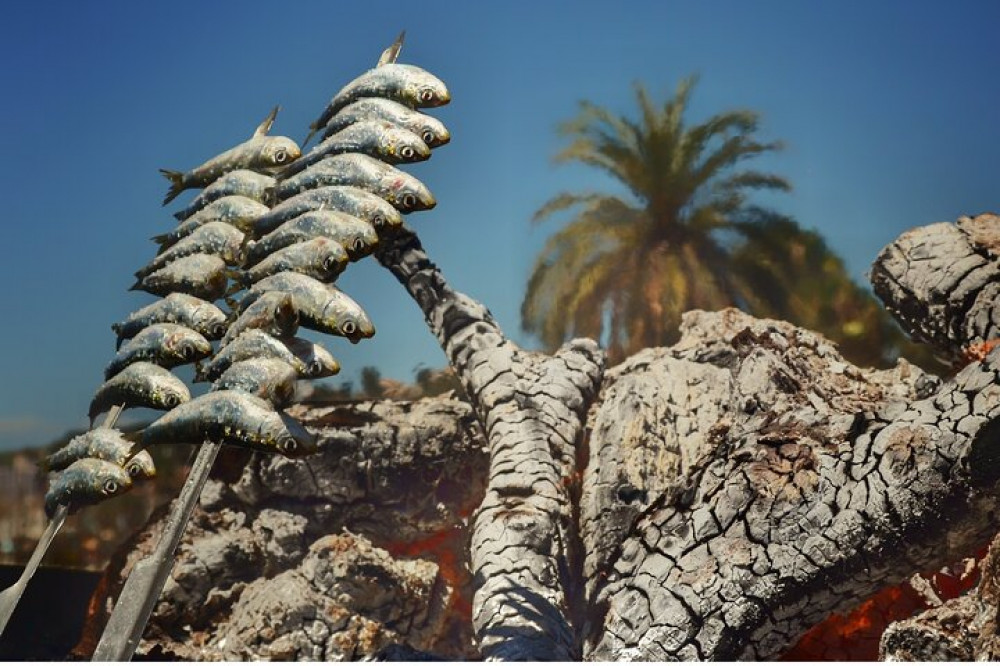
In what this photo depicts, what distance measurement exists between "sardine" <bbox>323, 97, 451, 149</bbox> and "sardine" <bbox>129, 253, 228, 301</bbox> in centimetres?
47

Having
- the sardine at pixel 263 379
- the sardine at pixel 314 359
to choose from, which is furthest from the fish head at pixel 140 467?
the sardine at pixel 314 359

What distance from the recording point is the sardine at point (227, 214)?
2588 mm

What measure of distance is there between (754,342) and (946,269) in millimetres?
570

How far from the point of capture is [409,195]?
243 cm

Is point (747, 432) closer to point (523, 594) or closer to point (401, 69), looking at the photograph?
point (523, 594)

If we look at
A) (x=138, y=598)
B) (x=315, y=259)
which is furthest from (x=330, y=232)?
(x=138, y=598)

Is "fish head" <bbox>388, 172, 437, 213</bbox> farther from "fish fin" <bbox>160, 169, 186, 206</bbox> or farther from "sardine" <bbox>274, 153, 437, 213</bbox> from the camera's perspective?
"fish fin" <bbox>160, 169, 186, 206</bbox>

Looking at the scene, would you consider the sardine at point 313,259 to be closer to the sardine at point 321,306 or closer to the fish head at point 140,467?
the sardine at point 321,306

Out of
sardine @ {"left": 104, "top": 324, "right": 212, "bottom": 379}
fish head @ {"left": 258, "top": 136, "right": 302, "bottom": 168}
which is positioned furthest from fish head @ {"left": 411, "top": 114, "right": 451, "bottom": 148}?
sardine @ {"left": 104, "top": 324, "right": 212, "bottom": 379}

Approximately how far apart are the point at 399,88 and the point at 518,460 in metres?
1.05

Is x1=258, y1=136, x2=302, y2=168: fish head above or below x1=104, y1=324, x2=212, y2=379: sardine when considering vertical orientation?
above

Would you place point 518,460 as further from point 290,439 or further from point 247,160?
point 247,160

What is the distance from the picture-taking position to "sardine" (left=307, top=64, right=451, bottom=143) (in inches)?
103

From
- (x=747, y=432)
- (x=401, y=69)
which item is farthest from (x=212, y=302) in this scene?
(x=747, y=432)
